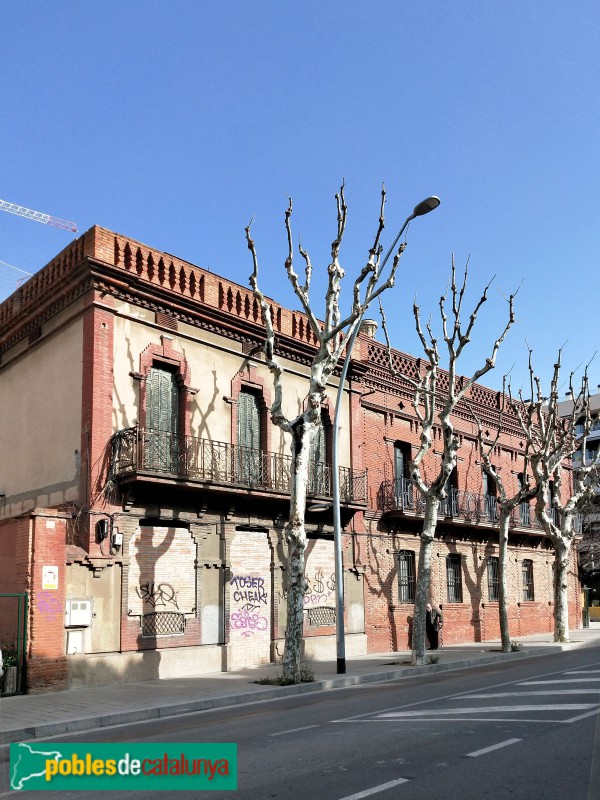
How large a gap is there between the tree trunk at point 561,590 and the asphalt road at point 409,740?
44.3 feet

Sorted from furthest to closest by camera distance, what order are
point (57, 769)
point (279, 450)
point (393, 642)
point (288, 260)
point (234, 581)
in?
1. point (393, 642)
2. point (279, 450)
3. point (234, 581)
4. point (288, 260)
5. point (57, 769)

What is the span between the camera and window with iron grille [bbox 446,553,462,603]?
2906cm

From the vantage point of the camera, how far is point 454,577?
96.7ft

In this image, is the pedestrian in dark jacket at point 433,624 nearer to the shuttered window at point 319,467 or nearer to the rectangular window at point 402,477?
the rectangular window at point 402,477

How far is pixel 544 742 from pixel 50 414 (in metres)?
14.3

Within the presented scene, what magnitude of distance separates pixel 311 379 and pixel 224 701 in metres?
7.03

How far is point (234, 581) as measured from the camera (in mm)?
20484

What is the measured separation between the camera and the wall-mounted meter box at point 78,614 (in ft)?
54.5

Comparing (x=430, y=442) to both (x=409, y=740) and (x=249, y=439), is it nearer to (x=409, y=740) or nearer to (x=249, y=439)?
(x=249, y=439)

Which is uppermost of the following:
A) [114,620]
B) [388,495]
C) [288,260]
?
[288,260]

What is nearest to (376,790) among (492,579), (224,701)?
(224,701)

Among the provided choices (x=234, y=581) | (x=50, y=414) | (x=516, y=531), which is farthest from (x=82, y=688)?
(x=516, y=531)

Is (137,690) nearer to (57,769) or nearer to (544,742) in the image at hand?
(57,769)
